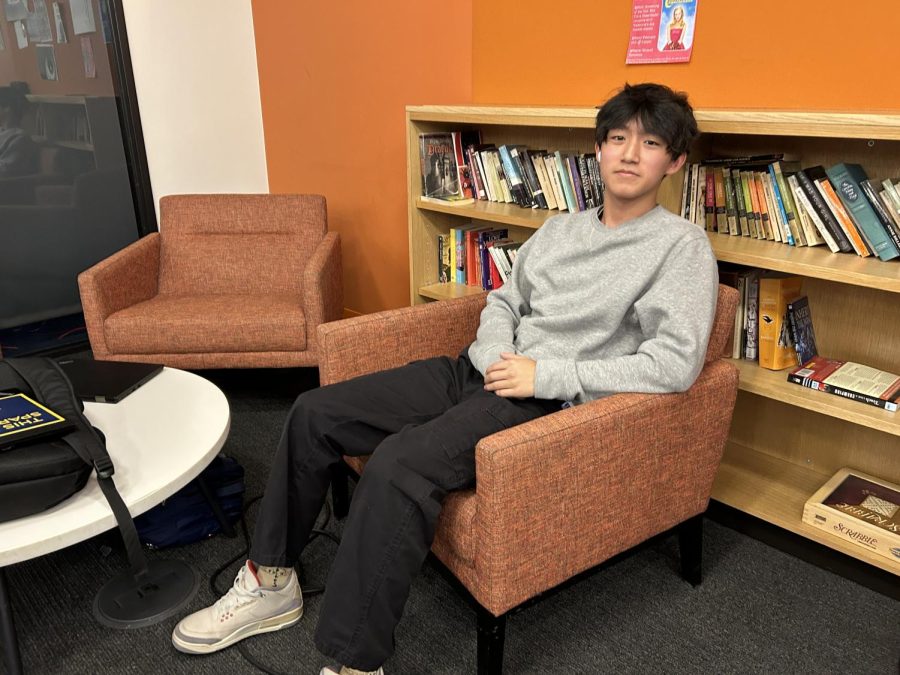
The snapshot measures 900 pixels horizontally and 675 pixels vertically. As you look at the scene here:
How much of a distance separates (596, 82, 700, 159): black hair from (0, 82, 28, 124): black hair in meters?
2.81

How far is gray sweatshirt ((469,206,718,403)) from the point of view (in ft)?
4.69

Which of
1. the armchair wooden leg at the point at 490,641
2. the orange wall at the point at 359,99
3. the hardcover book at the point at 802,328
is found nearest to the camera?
the armchair wooden leg at the point at 490,641

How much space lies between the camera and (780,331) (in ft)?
5.98

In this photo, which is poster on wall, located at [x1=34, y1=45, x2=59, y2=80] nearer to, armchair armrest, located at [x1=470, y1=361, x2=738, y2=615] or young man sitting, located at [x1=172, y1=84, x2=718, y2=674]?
young man sitting, located at [x1=172, y1=84, x2=718, y2=674]

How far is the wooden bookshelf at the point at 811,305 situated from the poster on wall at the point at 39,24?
76.8 inches

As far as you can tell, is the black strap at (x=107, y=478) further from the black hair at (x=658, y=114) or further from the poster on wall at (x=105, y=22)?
the poster on wall at (x=105, y=22)

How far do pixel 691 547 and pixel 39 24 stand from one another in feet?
11.2

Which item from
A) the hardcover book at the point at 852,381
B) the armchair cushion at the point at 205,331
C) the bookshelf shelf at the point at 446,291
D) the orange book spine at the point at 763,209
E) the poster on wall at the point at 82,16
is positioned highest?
the poster on wall at the point at 82,16

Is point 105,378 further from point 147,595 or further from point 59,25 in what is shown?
point 59,25

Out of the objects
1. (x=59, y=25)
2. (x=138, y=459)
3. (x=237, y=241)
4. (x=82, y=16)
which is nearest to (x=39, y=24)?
(x=59, y=25)

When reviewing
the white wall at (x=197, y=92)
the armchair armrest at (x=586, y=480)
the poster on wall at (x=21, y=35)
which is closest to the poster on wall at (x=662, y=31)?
the armchair armrest at (x=586, y=480)

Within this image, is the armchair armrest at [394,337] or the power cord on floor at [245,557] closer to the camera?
the power cord on floor at [245,557]

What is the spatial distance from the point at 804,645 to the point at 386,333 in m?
1.20

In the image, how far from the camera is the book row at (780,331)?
1.78 meters
